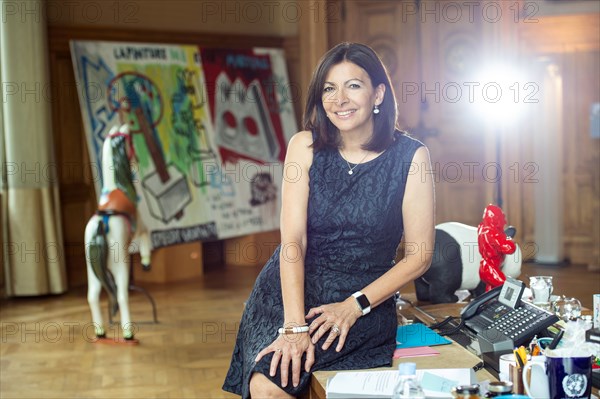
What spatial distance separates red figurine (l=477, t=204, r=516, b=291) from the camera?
2.73 m

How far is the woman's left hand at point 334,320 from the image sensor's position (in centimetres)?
218

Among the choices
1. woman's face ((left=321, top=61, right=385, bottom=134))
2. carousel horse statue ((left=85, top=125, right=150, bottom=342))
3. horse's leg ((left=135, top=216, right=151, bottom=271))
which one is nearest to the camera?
woman's face ((left=321, top=61, right=385, bottom=134))

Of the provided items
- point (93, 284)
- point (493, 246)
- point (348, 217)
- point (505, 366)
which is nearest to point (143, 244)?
point (93, 284)

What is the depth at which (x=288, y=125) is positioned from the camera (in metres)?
7.17

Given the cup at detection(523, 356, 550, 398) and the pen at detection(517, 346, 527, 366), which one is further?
the pen at detection(517, 346, 527, 366)

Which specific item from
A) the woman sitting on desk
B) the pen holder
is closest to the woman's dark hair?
the woman sitting on desk

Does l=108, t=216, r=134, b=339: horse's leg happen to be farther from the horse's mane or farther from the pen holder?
the pen holder

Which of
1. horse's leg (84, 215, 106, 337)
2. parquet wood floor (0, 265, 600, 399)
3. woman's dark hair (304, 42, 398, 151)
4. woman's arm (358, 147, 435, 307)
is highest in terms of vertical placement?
woman's dark hair (304, 42, 398, 151)

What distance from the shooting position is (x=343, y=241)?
2.36m

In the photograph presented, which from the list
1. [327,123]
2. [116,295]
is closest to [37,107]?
[116,295]

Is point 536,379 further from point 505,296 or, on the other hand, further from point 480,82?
point 480,82

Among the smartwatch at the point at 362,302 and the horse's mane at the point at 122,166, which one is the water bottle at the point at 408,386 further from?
the horse's mane at the point at 122,166

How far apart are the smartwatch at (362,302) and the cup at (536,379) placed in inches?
23.0

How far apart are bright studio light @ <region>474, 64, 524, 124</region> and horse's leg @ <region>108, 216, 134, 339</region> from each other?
11.3 feet
